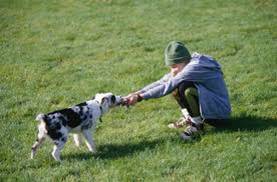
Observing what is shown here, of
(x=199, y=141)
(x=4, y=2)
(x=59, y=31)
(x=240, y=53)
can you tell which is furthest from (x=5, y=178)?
(x=4, y=2)

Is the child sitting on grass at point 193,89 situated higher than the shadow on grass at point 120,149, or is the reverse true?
the child sitting on grass at point 193,89

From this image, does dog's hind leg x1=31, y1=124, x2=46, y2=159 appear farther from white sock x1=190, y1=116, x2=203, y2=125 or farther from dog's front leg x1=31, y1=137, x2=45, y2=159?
white sock x1=190, y1=116, x2=203, y2=125

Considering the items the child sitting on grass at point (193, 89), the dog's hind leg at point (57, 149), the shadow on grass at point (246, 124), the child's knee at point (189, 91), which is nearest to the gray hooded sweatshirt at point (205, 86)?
the child sitting on grass at point (193, 89)

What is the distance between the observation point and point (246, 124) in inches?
350

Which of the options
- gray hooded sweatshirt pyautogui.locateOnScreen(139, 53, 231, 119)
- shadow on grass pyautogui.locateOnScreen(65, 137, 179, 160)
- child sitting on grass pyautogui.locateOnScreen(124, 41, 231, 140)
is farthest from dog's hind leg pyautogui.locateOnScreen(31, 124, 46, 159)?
gray hooded sweatshirt pyautogui.locateOnScreen(139, 53, 231, 119)

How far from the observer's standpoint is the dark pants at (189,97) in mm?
8367

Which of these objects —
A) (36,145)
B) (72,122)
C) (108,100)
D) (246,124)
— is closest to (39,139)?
(36,145)

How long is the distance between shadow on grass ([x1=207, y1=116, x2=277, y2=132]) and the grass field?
0.02 metres

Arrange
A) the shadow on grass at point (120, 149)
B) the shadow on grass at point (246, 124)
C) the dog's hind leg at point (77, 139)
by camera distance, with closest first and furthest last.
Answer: the shadow on grass at point (120, 149)
the dog's hind leg at point (77, 139)
the shadow on grass at point (246, 124)

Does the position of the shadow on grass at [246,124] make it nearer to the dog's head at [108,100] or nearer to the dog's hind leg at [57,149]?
the dog's head at [108,100]

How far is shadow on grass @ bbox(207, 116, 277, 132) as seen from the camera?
868 cm

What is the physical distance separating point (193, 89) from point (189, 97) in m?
0.16

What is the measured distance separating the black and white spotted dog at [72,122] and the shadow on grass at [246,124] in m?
2.00

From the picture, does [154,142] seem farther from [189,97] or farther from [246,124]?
[246,124]
